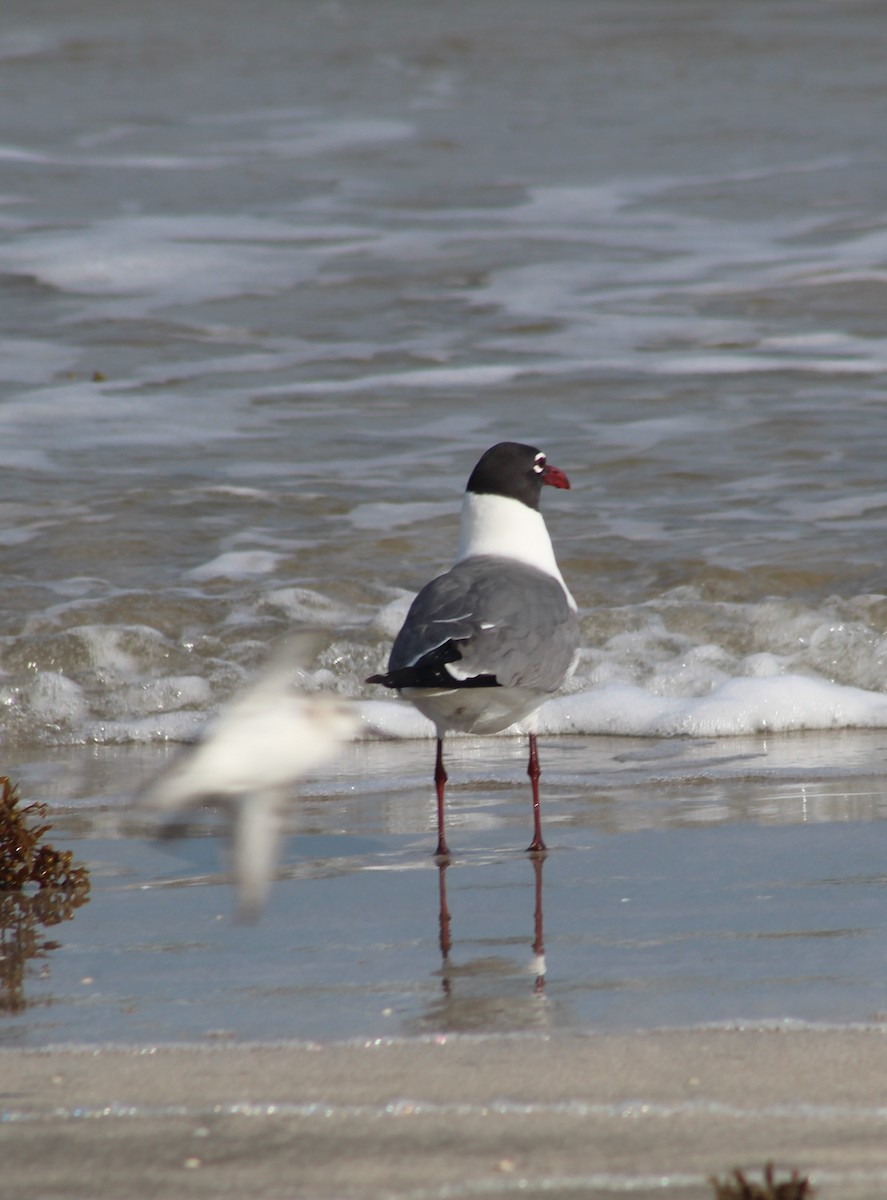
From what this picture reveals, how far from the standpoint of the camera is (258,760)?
279cm

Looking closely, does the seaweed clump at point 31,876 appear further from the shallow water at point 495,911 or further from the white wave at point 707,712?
the white wave at point 707,712

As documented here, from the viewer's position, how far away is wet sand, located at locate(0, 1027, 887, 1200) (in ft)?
8.18

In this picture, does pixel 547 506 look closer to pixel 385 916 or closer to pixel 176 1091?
pixel 385 916

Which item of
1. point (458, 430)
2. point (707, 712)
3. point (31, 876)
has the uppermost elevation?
point (458, 430)

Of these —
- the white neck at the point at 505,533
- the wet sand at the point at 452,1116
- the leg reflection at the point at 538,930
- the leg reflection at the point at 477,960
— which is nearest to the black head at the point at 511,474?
the white neck at the point at 505,533

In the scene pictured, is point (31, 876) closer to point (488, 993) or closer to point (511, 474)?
point (488, 993)

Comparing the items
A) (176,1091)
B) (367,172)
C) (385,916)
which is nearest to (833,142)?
(367,172)

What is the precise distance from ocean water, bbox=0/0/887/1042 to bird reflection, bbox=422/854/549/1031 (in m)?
0.04

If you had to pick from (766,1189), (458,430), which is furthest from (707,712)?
(458,430)

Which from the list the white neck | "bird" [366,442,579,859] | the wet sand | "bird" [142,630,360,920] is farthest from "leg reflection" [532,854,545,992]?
the white neck

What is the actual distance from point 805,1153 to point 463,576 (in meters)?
2.84

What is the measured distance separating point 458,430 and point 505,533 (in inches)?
219

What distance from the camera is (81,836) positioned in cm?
508

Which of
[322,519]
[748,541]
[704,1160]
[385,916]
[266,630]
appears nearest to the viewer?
[704,1160]
